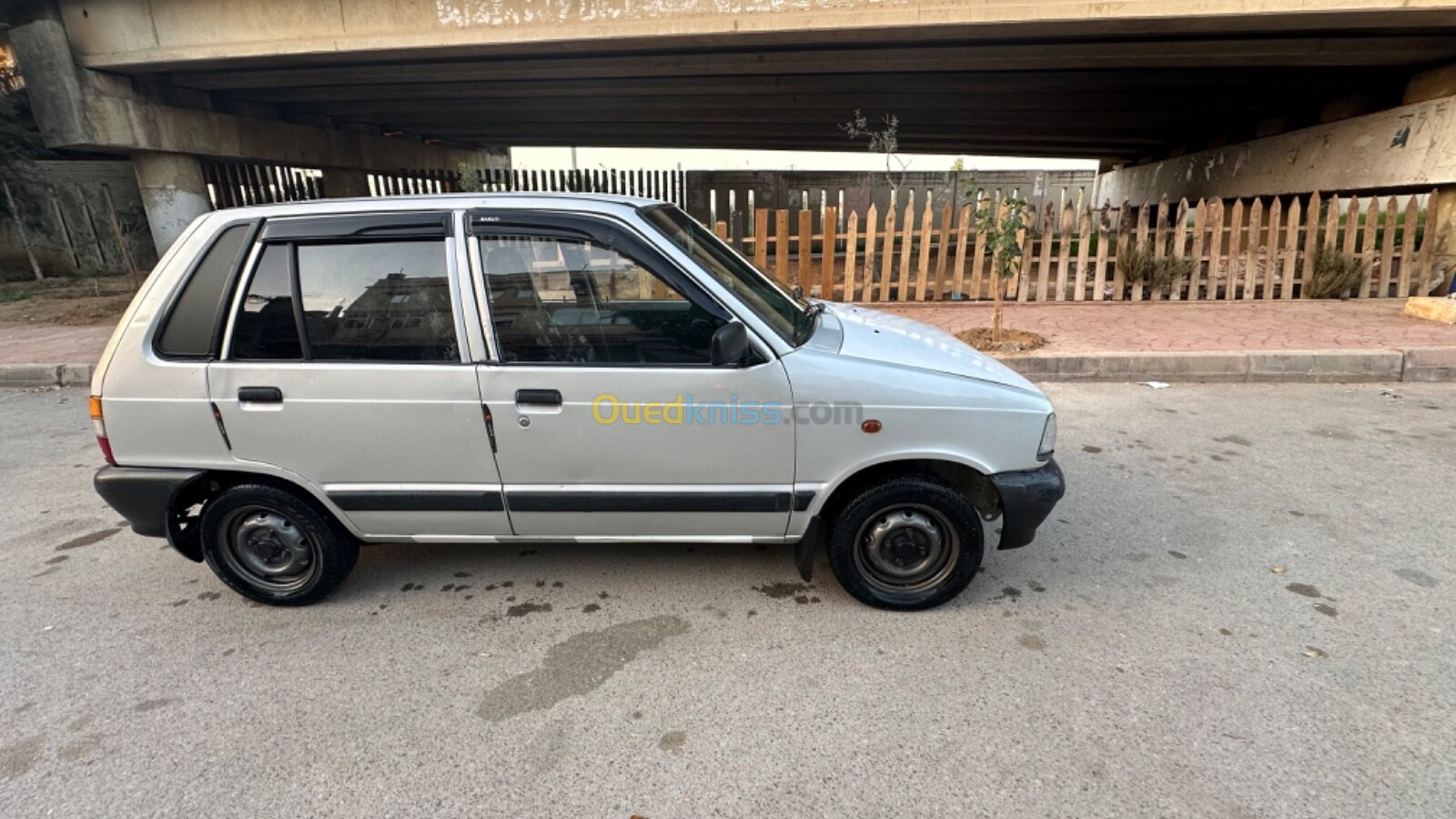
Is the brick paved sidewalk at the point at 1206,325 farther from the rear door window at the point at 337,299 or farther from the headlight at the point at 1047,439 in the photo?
the rear door window at the point at 337,299

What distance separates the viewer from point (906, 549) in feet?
9.67

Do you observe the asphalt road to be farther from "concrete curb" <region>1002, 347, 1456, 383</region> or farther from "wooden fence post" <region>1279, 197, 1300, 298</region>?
"wooden fence post" <region>1279, 197, 1300, 298</region>

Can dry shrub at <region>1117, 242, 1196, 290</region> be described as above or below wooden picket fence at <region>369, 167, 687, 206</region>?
below

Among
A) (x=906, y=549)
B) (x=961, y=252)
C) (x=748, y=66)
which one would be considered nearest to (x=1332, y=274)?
(x=961, y=252)

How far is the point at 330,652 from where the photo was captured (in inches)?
110

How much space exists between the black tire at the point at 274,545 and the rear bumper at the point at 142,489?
159mm

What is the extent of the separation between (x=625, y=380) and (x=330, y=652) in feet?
5.46

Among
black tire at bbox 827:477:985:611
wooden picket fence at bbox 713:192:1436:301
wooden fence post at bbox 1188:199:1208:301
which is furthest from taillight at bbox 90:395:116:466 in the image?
wooden fence post at bbox 1188:199:1208:301

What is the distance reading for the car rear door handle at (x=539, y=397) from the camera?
9.03 ft

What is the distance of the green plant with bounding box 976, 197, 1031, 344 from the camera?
22.5 feet

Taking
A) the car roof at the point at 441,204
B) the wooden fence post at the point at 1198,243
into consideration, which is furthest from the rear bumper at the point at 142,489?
the wooden fence post at the point at 1198,243

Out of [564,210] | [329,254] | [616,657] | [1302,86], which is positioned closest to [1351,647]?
[616,657]

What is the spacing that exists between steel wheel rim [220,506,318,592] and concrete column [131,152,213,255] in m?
13.2

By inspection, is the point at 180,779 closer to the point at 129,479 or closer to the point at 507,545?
the point at 129,479
